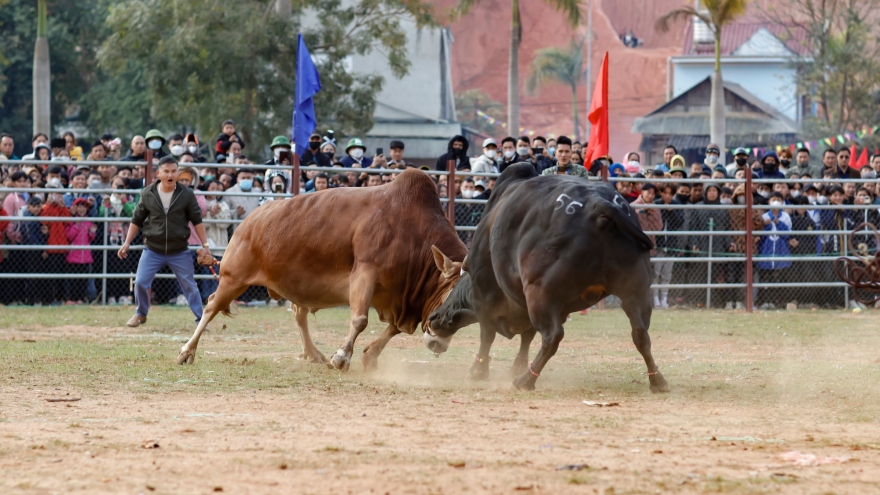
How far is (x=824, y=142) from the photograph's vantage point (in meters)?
40.2

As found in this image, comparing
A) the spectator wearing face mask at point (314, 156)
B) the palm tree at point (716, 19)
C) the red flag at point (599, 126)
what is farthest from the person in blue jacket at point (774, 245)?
the palm tree at point (716, 19)

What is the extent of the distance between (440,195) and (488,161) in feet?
2.85

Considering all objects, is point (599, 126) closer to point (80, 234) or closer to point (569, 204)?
point (80, 234)

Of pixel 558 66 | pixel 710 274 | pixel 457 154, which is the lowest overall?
pixel 710 274

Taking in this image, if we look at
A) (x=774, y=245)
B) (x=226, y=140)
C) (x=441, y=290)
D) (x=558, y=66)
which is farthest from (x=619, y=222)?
(x=558, y=66)

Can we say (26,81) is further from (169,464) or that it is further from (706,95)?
(169,464)

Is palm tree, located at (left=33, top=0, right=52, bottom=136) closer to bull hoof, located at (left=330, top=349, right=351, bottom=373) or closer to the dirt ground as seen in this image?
the dirt ground

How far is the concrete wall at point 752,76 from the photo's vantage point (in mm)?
62031

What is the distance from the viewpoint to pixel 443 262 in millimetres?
9750

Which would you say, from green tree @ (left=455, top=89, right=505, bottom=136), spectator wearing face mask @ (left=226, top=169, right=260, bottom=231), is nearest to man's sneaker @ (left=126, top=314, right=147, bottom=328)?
spectator wearing face mask @ (left=226, top=169, right=260, bottom=231)

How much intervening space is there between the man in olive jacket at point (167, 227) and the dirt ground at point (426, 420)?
0.79m

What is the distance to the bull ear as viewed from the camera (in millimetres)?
9711

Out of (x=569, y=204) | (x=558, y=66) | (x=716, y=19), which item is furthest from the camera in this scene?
(x=558, y=66)

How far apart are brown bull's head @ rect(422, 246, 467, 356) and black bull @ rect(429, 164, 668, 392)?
1.84ft
